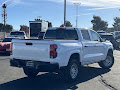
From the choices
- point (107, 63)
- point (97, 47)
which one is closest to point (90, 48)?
point (97, 47)

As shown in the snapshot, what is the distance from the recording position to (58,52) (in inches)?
260

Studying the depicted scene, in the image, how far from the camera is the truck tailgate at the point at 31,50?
21.8 ft

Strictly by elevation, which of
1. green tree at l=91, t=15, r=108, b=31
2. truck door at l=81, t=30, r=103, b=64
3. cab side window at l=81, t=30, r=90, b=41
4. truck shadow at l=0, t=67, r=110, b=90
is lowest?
truck shadow at l=0, t=67, r=110, b=90

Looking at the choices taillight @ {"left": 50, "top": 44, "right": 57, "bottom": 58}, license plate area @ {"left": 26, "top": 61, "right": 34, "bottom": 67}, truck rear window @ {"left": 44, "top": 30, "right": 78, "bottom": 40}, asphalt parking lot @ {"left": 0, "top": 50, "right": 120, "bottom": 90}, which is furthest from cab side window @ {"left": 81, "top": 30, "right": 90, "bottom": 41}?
license plate area @ {"left": 26, "top": 61, "right": 34, "bottom": 67}

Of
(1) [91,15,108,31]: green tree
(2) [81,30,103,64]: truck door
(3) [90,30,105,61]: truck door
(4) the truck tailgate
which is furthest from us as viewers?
(1) [91,15,108,31]: green tree

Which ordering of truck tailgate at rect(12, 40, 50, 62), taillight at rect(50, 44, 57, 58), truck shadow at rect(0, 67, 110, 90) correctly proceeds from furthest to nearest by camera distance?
truck shadow at rect(0, 67, 110, 90)
truck tailgate at rect(12, 40, 50, 62)
taillight at rect(50, 44, 57, 58)

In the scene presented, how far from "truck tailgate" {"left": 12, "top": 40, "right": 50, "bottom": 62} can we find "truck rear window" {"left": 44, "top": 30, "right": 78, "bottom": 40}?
201 centimetres

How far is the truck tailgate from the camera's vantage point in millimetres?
6652

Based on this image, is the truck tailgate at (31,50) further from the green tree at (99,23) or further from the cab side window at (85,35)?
the green tree at (99,23)

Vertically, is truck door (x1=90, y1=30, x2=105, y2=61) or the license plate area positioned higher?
truck door (x1=90, y1=30, x2=105, y2=61)

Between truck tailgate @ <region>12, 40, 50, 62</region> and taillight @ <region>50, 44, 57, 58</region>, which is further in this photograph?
truck tailgate @ <region>12, 40, 50, 62</region>

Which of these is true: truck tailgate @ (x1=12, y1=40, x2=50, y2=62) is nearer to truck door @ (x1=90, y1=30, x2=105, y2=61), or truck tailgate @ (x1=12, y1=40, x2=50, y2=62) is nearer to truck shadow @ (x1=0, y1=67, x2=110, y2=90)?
truck shadow @ (x1=0, y1=67, x2=110, y2=90)

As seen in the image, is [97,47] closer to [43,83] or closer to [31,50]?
[43,83]

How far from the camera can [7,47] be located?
15.5 m
